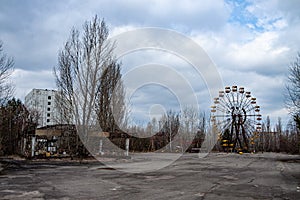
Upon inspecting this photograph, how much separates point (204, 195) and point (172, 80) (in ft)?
29.7

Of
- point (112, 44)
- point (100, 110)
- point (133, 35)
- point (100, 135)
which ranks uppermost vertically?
point (112, 44)

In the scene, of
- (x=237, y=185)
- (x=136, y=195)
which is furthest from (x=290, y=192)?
(x=136, y=195)

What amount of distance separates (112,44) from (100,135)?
7564mm

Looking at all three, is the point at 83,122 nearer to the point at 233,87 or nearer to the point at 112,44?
the point at 112,44

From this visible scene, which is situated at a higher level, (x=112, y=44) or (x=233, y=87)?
(x=112, y=44)

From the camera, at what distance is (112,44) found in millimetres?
24750

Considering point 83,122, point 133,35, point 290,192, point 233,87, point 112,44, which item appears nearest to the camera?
point 290,192

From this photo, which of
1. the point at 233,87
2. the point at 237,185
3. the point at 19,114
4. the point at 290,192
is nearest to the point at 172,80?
the point at 237,185

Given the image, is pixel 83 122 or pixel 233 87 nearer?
pixel 83 122

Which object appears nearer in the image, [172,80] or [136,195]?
[136,195]

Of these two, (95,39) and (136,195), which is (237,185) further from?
(95,39)

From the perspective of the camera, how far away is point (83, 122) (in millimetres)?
22844

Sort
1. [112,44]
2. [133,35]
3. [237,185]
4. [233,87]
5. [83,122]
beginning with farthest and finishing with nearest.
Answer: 1. [233,87]
2. [112,44]
3. [83,122]
4. [133,35]
5. [237,185]

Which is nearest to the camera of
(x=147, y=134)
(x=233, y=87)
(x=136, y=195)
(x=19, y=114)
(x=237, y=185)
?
(x=136, y=195)
